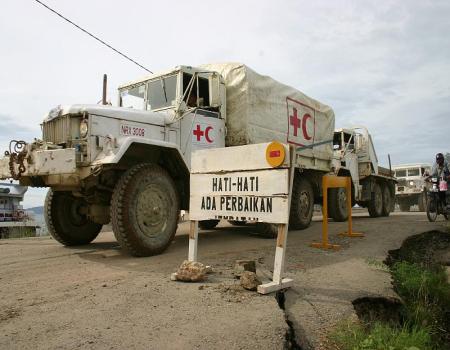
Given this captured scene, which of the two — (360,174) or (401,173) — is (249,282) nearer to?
(360,174)

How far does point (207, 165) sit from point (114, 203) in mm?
1509

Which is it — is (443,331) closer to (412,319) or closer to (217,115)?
(412,319)

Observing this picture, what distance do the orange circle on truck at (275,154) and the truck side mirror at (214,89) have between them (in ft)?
10.8

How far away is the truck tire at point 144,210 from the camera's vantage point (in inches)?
190

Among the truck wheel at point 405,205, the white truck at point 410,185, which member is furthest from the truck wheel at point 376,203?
the truck wheel at point 405,205

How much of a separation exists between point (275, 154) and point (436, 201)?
814 centimetres

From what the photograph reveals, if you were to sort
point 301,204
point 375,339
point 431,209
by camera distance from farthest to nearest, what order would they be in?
point 431,209, point 301,204, point 375,339

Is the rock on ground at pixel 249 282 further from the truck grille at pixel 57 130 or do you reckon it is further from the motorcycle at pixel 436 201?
the motorcycle at pixel 436 201

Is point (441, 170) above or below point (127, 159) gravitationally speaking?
above

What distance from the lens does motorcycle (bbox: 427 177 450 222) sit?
32.1ft

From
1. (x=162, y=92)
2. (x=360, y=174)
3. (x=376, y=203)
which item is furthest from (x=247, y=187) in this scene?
(x=376, y=203)

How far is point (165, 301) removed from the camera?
308 centimetres

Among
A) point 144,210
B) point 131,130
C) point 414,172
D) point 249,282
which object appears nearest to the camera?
point 249,282

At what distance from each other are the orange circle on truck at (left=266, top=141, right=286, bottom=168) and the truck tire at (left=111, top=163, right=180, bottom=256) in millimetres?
2147
